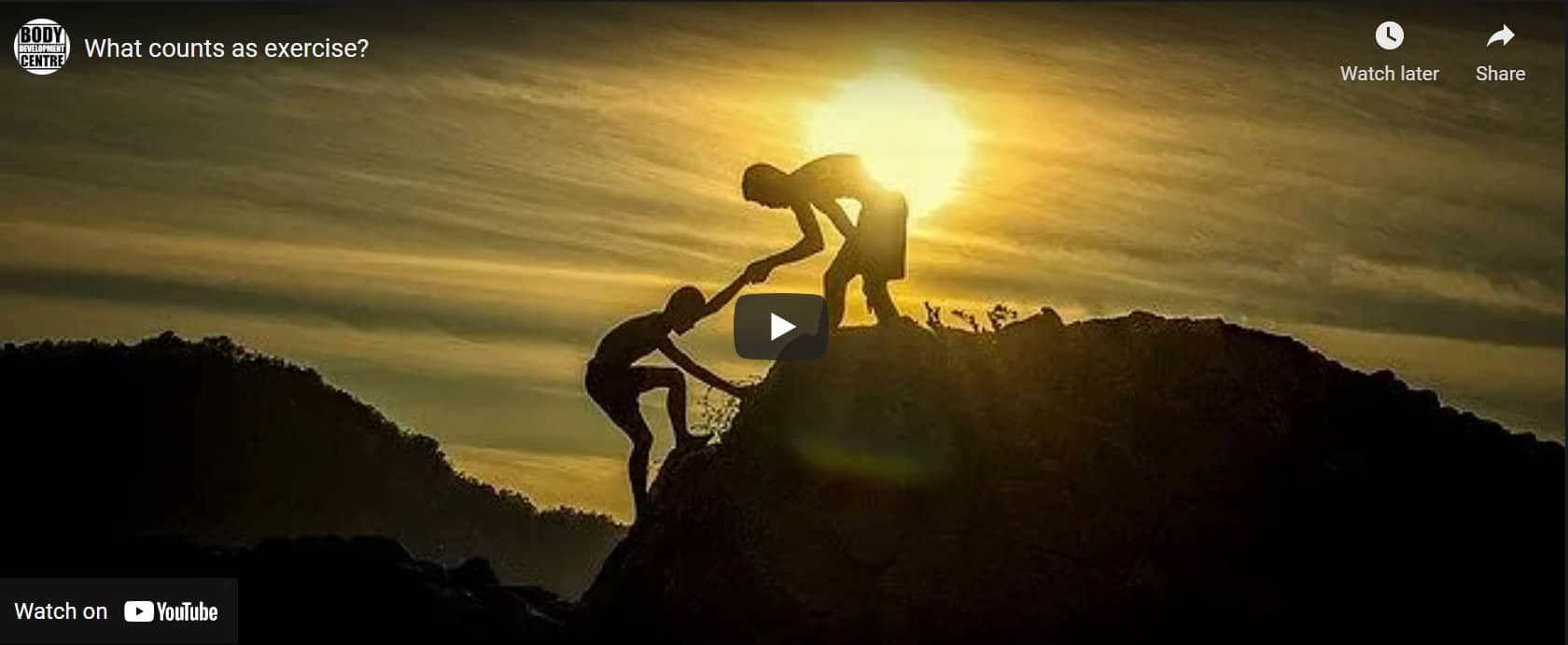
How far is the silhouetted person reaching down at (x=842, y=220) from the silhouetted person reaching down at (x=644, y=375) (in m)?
0.96

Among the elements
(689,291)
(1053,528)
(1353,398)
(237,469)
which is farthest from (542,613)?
(237,469)

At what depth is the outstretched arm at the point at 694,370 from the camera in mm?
30047

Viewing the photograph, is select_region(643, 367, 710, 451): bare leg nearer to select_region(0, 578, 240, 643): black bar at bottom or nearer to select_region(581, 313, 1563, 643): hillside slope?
select_region(581, 313, 1563, 643): hillside slope

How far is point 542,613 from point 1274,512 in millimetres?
6711

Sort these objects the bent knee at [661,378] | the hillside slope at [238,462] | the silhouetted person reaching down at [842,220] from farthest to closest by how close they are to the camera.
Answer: the hillside slope at [238,462] < the bent knee at [661,378] < the silhouetted person reaching down at [842,220]

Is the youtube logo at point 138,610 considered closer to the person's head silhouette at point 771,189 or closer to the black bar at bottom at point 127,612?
the black bar at bottom at point 127,612

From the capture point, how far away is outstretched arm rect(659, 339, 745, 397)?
98.6 ft

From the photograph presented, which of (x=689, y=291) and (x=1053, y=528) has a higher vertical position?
(x=689, y=291)

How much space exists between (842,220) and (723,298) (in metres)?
1.22

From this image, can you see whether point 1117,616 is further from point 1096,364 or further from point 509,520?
point 509,520

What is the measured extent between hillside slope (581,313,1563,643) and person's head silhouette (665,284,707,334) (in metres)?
1.11

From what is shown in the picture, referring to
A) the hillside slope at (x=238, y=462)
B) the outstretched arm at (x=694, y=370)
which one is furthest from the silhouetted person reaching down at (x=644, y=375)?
the hillside slope at (x=238, y=462)

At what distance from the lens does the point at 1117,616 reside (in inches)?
1098

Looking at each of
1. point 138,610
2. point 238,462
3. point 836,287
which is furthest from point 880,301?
point 238,462
